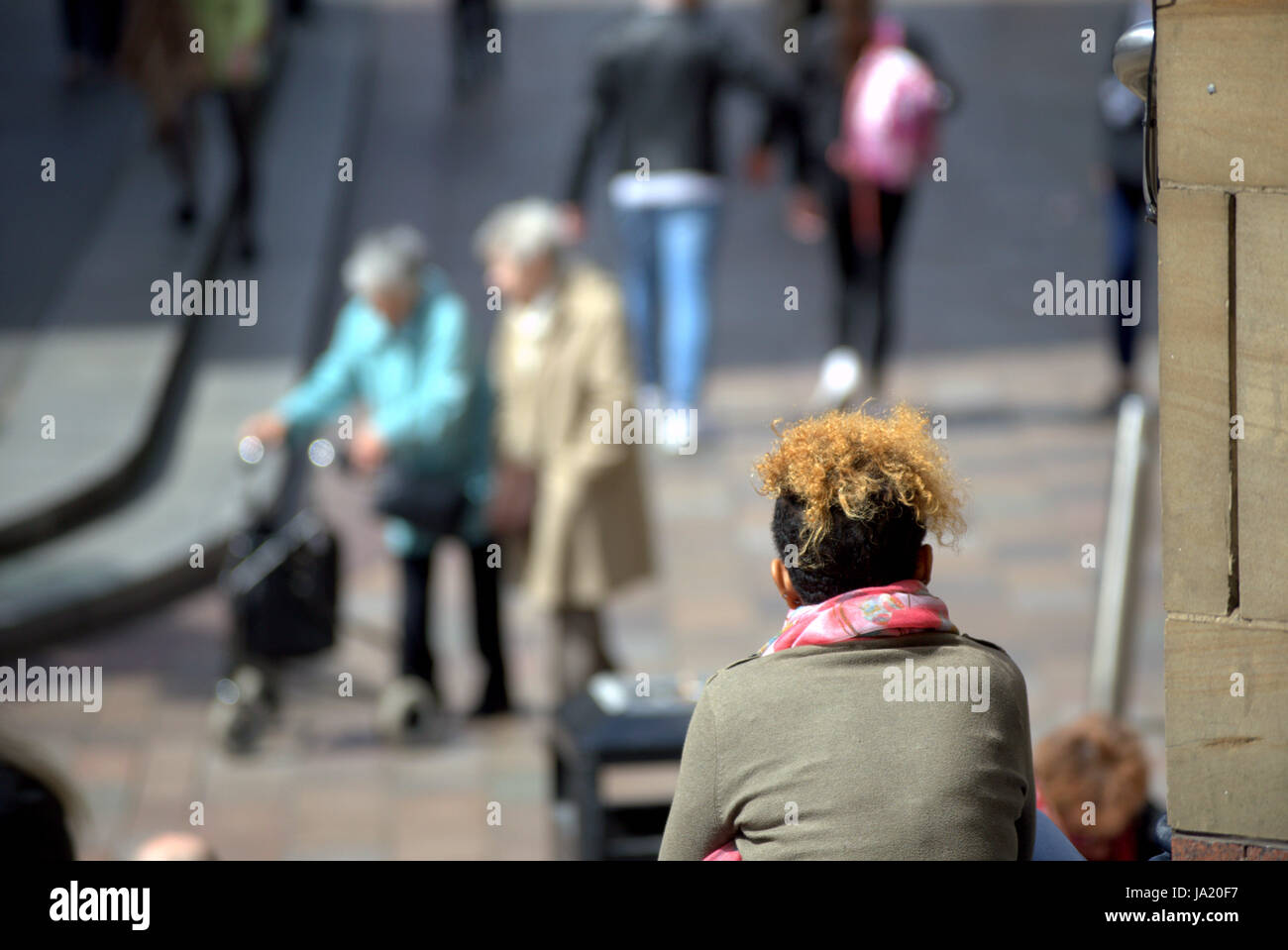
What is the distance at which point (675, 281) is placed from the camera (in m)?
8.34

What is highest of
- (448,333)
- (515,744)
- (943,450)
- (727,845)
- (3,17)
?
(3,17)

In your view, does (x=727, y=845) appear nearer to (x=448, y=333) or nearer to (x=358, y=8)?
(x=448, y=333)

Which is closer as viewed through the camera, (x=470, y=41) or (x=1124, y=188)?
(x=1124, y=188)

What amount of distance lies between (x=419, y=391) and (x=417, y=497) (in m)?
0.36

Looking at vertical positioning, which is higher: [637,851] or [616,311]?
[616,311]

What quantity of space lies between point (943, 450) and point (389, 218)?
30.7 ft

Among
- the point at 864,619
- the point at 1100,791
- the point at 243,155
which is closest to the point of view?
the point at 864,619

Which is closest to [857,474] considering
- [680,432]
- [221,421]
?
[680,432]

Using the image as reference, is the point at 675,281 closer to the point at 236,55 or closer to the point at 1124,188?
the point at 1124,188

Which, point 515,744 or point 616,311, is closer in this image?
point 616,311

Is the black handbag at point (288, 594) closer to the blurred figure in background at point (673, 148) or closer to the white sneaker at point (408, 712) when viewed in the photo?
the white sneaker at point (408, 712)

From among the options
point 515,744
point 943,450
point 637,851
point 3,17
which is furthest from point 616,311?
point 3,17

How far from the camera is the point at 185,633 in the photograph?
7.15 meters

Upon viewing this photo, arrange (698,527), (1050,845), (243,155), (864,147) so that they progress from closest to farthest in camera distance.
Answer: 1. (1050,845)
2. (698,527)
3. (864,147)
4. (243,155)
